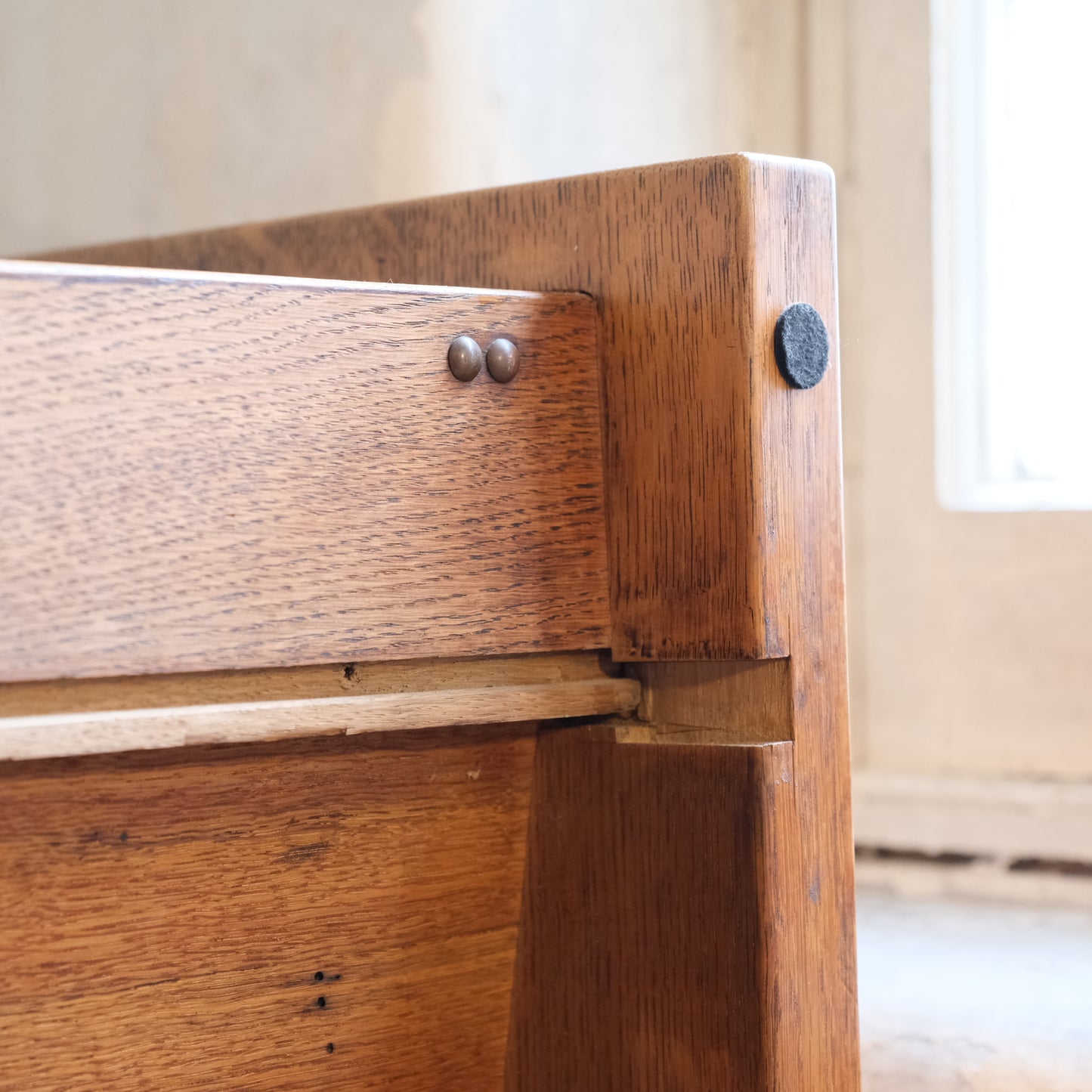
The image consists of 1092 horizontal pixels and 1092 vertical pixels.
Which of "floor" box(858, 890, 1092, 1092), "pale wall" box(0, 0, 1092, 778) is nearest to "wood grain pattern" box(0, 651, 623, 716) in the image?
"floor" box(858, 890, 1092, 1092)

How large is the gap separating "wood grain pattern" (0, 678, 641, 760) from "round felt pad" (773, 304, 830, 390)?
142 millimetres

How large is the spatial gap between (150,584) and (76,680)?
4 cm

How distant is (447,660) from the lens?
49 cm

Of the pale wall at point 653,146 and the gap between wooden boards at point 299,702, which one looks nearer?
the gap between wooden boards at point 299,702

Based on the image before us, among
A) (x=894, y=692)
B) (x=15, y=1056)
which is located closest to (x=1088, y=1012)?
(x=894, y=692)

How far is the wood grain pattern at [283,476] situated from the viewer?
0.40m

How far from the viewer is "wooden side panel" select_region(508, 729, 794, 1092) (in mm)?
488

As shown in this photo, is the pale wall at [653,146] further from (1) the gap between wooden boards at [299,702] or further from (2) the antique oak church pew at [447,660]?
(1) the gap between wooden boards at [299,702]

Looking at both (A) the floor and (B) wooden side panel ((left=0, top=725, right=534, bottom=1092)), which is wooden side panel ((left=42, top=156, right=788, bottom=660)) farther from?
(A) the floor

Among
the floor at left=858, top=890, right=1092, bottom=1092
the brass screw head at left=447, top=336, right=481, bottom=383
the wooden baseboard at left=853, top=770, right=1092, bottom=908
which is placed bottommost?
the floor at left=858, top=890, right=1092, bottom=1092

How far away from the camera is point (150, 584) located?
1.37 ft

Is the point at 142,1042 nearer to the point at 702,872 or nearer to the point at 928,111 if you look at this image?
the point at 702,872

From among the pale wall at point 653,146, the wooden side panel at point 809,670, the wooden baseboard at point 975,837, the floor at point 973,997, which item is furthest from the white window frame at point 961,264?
the wooden side panel at point 809,670

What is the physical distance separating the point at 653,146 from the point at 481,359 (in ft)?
2.71
